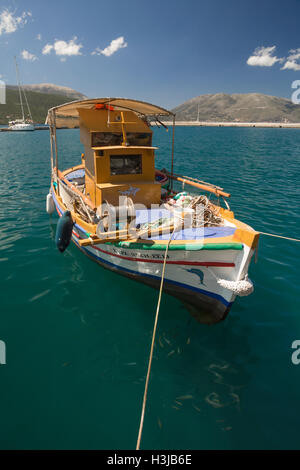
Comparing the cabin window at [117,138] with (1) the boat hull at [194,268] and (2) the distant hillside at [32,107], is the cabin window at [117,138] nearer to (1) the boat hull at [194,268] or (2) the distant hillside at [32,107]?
(1) the boat hull at [194,268]

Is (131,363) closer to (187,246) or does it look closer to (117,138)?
(187,246)

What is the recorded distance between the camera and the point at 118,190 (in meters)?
8.34

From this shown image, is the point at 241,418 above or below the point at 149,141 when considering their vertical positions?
below

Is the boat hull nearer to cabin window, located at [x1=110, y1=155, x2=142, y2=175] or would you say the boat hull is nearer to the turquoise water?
the turquoise water

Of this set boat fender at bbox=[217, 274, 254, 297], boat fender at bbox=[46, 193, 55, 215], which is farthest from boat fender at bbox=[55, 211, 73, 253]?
boat fender at bbox=[46, 193, 55, 215]

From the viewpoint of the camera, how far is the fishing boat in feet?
17.9

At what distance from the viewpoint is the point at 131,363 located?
5367 mm

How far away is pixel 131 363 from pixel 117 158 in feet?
21.9

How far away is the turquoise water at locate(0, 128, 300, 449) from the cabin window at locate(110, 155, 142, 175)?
12.2 ft

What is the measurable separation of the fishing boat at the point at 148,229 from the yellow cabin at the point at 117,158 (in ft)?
0.11
